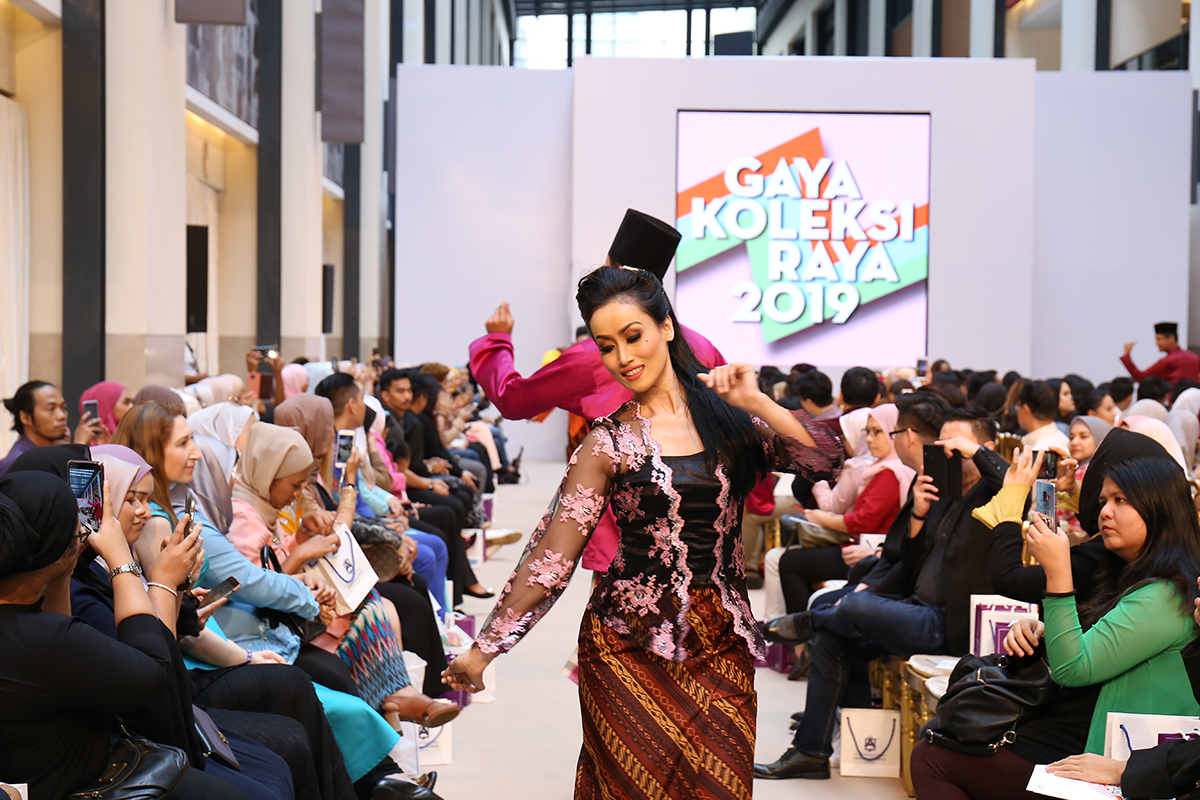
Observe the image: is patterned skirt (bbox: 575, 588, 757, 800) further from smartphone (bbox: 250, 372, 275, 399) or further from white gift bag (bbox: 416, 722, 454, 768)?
smartphone (bbox: 250, 372, 275, 399)

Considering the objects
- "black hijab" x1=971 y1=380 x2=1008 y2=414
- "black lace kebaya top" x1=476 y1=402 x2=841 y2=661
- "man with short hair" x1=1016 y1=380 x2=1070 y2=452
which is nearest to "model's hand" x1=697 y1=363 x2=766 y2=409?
"black lace kebaya top" x1=476 y1=402 x2=841 y2=661

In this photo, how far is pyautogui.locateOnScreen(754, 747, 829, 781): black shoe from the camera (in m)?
3.94

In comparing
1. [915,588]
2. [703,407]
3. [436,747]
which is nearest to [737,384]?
[703,407]

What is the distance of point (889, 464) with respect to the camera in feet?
16.0

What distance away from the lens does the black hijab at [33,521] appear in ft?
6.36

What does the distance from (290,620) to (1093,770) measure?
2182 mm

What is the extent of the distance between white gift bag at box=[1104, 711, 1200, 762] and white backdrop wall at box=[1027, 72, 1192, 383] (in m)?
12.6

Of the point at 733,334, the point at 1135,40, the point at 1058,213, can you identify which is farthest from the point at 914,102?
the point at 1135,40

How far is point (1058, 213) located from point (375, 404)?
34.2 feet

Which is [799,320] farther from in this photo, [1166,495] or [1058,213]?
[1166,495]

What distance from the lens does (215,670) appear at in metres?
3.06

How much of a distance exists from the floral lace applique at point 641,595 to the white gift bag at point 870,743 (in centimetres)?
217

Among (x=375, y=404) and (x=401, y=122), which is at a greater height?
(x=401, y=122)

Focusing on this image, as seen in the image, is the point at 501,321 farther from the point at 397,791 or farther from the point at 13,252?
the point at 13,252
